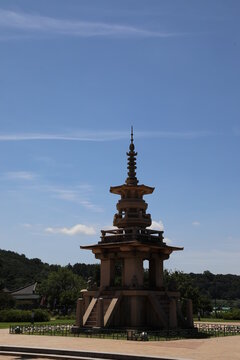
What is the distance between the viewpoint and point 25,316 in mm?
57812

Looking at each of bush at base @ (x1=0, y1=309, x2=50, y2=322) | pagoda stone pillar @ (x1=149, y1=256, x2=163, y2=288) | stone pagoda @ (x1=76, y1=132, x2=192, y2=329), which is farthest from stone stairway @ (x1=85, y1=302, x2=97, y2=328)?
bush at base @ (x1=0, y1=309, x2=50, y2=322)

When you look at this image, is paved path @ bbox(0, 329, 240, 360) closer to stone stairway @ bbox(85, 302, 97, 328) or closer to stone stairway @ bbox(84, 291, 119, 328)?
stone stairway @ bbox(85, 302, 97, 328)

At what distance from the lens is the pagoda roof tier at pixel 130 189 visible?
4541cm

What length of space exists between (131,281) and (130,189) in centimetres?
934

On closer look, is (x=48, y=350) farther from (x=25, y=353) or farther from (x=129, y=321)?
(x=129, y=321)

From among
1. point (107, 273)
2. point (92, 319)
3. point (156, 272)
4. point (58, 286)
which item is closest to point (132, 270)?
point (107, 273)

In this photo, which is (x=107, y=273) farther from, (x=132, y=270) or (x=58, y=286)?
(x=58, y=286)

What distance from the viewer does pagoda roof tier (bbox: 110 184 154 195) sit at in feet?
149

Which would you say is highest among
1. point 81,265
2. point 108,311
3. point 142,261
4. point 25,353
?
point 81,265

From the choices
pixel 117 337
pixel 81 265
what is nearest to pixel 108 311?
pixel 117 337

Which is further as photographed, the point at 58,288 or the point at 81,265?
the point at 81,265

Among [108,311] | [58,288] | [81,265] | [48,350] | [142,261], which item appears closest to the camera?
[48,350]

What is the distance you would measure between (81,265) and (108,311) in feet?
479

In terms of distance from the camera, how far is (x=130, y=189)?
149 ft
